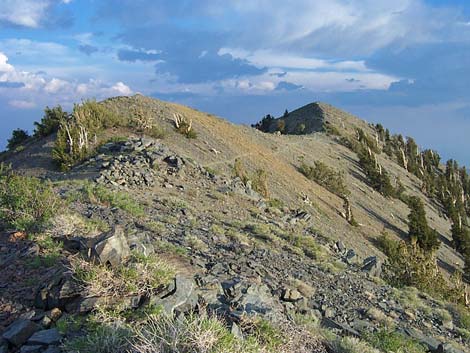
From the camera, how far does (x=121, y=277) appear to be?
6090 millimetres

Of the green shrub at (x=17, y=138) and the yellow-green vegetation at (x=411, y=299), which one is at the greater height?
the green shrub at (x=17, y=138)

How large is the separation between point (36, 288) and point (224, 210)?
9.45 meters

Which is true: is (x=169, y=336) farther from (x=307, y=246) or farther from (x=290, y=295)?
(x=307, y=246)

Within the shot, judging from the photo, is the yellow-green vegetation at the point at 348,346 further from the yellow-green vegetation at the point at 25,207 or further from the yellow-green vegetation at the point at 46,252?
the yellow-green vegetation at the point at 25,207

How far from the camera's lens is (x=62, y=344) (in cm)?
513

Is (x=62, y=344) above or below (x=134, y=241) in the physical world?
below

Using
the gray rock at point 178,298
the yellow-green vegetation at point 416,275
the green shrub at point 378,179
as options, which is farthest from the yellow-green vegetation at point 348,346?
the green shrub at point 378,179

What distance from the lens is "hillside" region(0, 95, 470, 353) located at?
6.19 meters

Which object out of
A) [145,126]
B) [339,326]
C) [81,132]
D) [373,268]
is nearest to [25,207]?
[339,326]

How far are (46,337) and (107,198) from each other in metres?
7.47

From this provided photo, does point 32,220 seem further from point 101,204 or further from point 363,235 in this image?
point 363,235

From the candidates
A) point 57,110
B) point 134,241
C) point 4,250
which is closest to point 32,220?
point 4,250

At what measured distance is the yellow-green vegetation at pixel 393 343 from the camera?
26.2 ft

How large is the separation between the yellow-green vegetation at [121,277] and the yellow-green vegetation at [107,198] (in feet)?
17.7
